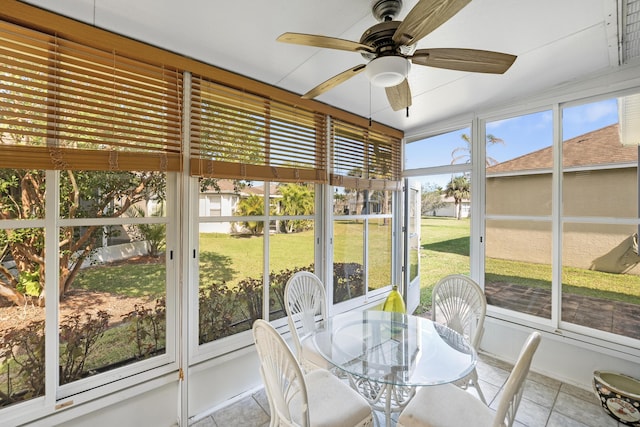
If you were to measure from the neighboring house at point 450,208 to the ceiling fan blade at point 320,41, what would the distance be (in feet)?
7.88

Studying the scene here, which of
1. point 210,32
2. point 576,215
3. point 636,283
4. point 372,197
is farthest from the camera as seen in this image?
point 372,197

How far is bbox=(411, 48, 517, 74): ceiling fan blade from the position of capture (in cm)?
123

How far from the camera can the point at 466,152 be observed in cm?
306

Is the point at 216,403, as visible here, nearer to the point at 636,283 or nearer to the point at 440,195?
the point at 440,195

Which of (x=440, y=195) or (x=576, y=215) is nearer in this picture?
(x=576, y=215)

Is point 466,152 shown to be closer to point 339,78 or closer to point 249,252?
point 339,78

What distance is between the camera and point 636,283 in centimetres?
219

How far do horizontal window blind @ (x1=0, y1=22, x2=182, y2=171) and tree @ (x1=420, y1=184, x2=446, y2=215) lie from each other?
117 inches

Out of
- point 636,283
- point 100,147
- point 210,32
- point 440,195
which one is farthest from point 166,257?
point 636,283

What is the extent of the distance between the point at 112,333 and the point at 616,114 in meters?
4.15

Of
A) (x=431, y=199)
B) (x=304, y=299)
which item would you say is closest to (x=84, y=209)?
(x=304, y=299)

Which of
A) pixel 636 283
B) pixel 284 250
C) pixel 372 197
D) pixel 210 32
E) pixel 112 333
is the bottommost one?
pixel 112 333

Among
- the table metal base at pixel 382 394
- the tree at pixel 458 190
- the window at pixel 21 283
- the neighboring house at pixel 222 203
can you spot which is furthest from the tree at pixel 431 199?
the window at pixel 21 283

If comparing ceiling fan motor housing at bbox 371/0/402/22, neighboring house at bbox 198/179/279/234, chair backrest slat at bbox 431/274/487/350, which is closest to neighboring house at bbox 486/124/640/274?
chair backrest slat at bbox 431/274/487/350
